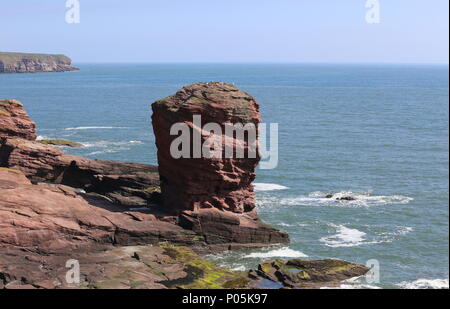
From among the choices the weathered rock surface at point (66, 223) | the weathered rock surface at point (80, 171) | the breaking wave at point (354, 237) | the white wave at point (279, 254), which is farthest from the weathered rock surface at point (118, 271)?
the weathered rock surface at point (80, 171)

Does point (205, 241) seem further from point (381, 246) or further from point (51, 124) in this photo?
point (51, 124)

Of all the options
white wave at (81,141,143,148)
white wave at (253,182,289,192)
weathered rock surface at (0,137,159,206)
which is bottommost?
white wave at (253,182,289,192)

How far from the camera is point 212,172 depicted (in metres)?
50.1

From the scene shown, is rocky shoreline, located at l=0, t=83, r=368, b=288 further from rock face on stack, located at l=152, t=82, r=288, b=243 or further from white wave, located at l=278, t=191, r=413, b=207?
white wave, located at l=278, t=191, r=413, b=207

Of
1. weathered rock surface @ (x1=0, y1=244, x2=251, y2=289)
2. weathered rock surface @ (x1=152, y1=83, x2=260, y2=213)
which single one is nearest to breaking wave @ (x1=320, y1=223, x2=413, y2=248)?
weathered rock surface @ (x1=152, y1=83, x2=260, y2=213)

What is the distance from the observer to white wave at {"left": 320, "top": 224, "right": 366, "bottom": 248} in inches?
2015

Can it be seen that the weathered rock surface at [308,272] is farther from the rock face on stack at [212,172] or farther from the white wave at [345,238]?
the white wave at [345,238]

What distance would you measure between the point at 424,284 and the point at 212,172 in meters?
18.9

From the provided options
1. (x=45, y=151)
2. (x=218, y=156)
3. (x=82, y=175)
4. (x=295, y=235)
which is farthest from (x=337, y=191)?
(x=45, y=151)

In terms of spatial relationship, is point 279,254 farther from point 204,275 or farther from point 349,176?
point 349,176

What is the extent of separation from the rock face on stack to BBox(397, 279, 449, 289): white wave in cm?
1159

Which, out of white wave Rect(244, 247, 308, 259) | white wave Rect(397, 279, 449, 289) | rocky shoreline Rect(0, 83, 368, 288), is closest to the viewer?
rocky shoreline Rect(0, 83, 368, 288)

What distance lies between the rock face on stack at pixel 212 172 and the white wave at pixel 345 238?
4.16 metres

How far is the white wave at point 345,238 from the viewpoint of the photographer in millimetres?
51188
